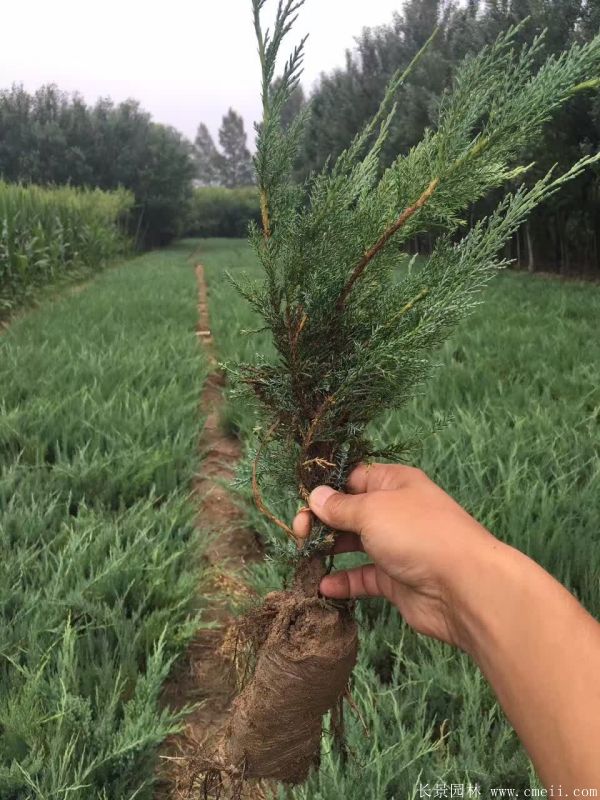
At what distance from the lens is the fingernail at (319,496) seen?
1071 mm

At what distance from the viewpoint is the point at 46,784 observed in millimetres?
1259

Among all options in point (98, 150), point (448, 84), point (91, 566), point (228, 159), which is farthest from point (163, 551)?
point (228, 159)

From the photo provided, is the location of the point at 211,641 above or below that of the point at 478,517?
below

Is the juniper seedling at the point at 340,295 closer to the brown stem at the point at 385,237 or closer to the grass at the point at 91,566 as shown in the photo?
the brown stem at the point at 385,237

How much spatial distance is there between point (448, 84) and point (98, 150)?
19.7m

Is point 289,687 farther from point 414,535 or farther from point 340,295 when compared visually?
point 340,295

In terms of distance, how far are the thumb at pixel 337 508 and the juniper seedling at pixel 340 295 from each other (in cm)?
4

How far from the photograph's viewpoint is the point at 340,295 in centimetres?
105

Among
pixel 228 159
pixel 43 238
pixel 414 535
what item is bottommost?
pixel 414 535

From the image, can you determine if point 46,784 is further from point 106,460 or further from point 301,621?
point 106,460

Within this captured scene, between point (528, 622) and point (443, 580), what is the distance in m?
0.17

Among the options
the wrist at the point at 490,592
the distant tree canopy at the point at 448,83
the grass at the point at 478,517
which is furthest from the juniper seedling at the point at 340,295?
the distant tree canopy at the point at 448,83

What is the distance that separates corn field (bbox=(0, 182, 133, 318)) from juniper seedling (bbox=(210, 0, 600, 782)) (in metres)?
7.38

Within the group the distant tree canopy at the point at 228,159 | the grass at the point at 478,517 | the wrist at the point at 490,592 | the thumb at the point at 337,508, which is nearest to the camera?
the wrist at the point at 490,592
